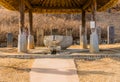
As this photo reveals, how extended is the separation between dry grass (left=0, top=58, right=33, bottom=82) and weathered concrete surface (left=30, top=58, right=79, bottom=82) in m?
0.25

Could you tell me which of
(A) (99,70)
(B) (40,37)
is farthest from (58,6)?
(A) (99,70)

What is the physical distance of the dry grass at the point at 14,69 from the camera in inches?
348

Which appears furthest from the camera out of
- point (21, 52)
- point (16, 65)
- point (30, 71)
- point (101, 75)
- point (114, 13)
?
point (114, 13)

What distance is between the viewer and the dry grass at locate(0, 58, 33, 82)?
8.84 metres

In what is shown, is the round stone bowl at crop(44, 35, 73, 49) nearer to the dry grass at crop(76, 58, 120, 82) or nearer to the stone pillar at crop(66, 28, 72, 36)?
the dry grass at crop(76, 58, 120, 82)

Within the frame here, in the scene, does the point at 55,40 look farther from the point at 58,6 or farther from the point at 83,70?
the point at 83,70

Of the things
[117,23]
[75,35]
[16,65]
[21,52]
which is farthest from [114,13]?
[16,65]

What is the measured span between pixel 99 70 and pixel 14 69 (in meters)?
2.99

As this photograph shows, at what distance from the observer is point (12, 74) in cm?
928

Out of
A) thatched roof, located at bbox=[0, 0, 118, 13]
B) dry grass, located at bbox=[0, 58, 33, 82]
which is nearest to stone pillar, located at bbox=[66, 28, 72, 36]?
thatched roof, located at bbox=[0, 0, 118, 13]

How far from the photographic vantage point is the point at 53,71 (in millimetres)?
9602

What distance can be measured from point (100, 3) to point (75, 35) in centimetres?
896

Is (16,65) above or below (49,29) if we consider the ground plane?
below

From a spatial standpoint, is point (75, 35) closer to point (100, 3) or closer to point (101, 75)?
point (100, 3)
